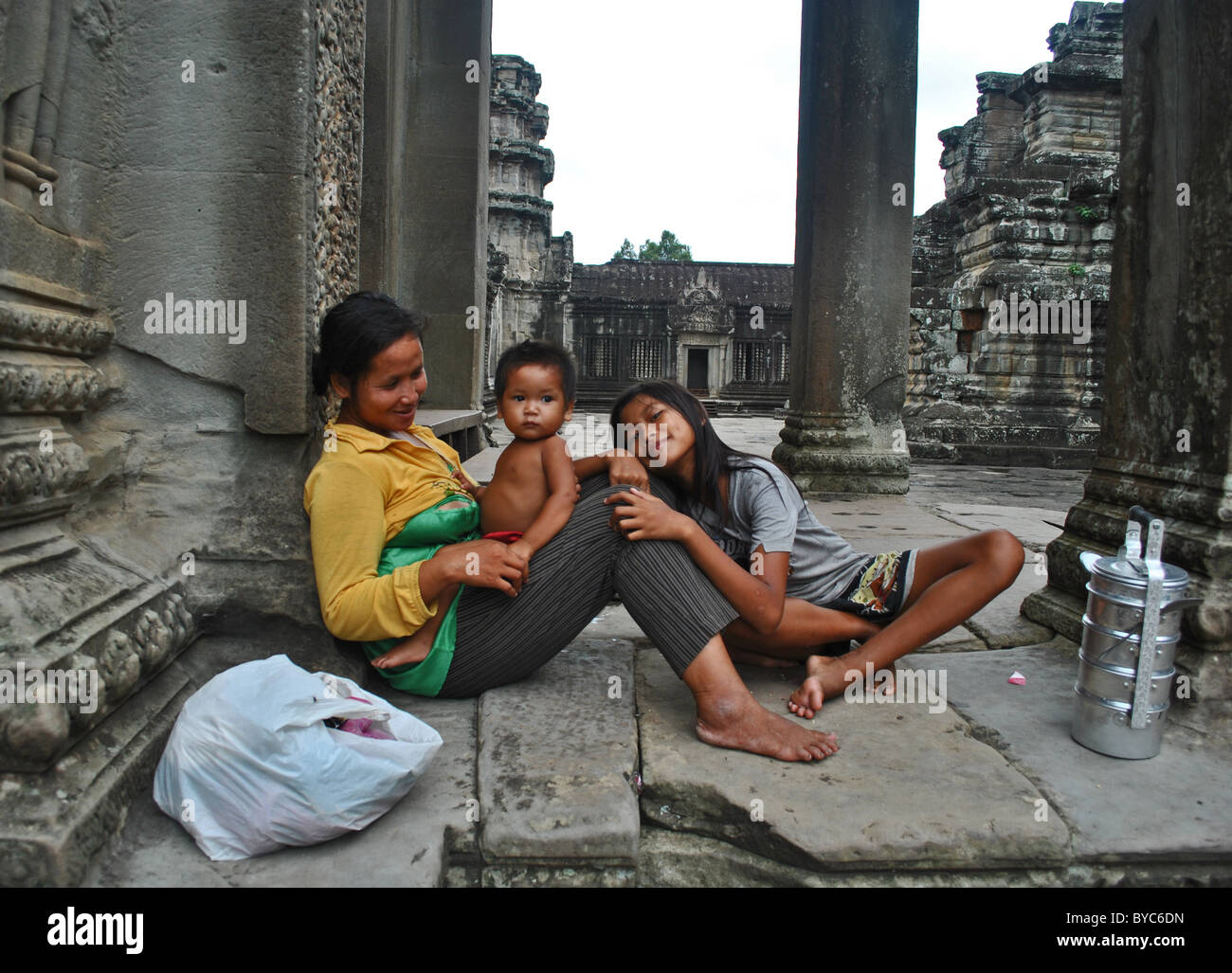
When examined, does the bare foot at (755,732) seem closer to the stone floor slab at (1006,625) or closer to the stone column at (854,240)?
the stone floor slab at (1006,625)

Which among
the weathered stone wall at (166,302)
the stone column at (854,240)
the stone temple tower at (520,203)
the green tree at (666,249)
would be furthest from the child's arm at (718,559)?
the green tree at (666,249)

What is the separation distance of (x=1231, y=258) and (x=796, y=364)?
389 cm

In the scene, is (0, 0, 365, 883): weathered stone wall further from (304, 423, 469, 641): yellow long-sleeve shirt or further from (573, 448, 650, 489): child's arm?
(573, 448, 650, 489): child's arm

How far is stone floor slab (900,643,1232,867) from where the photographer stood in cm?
160

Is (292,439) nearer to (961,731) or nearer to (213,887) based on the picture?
(213,887)

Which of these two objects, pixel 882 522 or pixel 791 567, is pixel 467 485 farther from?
pixel 882 522

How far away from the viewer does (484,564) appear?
1.87 m

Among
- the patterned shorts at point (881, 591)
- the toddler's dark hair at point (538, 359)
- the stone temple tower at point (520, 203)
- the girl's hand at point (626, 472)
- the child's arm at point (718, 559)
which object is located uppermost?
the stone temple tower at point (520, 203)

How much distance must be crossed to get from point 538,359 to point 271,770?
1.10 m

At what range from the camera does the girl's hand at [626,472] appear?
2.06 metres

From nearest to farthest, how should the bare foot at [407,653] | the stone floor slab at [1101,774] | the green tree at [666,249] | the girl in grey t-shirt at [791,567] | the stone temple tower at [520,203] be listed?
the stone floor slab at [1101,774] → the bare foot at [407,653] → the girl in grey t-shirt at [791,567] → the stone temple tower at [520,203] → the green tree at [666,249]

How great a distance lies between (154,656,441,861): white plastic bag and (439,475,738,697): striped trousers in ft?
1.59

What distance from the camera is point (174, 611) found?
191cm

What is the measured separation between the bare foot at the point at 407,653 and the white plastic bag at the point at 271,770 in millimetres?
390
